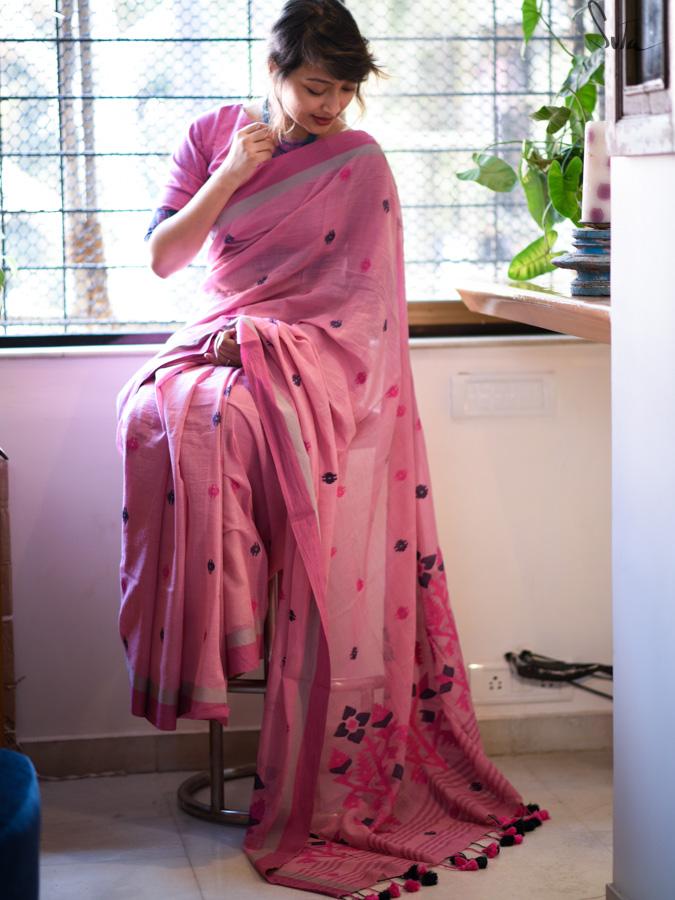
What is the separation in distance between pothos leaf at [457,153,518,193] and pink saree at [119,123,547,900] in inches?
12.0

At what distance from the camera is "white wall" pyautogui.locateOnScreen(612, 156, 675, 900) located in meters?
1.75

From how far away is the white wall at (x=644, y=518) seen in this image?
1.75 metres

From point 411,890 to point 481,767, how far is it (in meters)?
0.39

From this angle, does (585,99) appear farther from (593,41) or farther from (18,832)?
(18,832)

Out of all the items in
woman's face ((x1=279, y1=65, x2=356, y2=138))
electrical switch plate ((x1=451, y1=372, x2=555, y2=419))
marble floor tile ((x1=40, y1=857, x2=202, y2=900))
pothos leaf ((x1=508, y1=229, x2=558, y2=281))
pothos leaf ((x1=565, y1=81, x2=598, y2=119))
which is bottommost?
marble floor tile ((x1=40, y1=857, x2=202, y2=900))

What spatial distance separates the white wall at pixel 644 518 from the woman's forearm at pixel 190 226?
0.85 meters

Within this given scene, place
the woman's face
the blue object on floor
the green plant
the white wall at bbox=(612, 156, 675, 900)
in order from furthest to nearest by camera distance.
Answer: the green plant, the woman's face, the white wall at bbox=(612, 156, 675, 900), the blue object on floor

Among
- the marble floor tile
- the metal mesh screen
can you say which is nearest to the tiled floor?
the marble floor tile

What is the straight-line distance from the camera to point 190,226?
8.02 ft

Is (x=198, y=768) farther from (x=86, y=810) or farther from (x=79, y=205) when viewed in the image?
(x=79, y=205)

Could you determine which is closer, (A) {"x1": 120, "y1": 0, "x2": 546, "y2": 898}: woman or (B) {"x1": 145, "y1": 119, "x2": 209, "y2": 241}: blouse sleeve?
(A) {"x1": 120, "y1": 0, "x2": 546, "y2": 898}: woman

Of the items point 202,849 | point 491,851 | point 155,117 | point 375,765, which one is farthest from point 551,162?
point 202,849

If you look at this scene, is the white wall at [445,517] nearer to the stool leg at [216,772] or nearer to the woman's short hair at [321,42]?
the stool leg at [216,772]

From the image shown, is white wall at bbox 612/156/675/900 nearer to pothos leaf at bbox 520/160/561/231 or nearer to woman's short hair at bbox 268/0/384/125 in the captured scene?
woman's short hair at bbox 268/0/384/125
